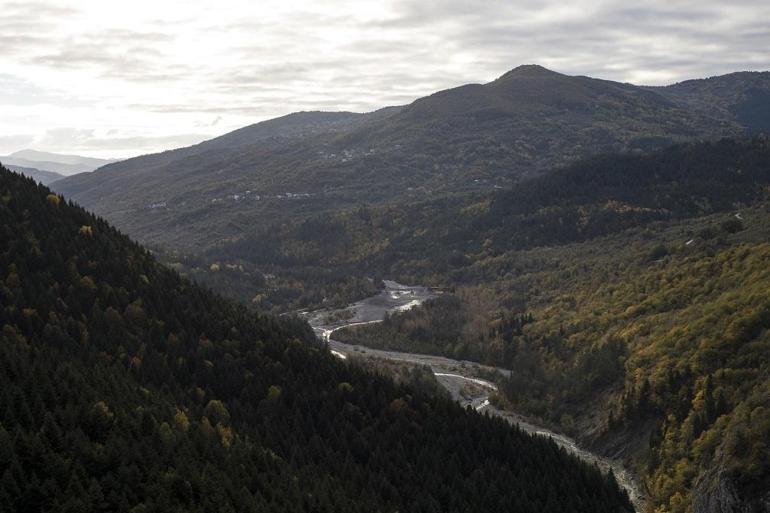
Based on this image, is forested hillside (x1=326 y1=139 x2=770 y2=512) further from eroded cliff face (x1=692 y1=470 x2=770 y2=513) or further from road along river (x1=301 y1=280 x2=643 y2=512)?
road along river (x1=301 y1=280 x2=643 y2=512)

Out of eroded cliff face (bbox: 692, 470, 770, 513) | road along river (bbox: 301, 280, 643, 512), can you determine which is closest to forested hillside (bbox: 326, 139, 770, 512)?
eroded cliff face (bbox: 692, 470, 770, 513)

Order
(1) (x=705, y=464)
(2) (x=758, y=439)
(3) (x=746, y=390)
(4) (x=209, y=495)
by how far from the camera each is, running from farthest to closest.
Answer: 1. (3) (x=746, y=390)
2. (1) (x=705, y=464)
3. (2) (x=758, y=439)
4. (4) (x=209, y=495)

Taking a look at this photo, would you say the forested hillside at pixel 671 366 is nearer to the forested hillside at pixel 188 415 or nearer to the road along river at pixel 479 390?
the road along river at pixel 479 390

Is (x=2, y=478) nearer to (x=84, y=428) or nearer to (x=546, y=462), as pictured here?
(x=84, y=428)

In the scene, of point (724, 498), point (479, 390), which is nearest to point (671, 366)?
point (724, 498)

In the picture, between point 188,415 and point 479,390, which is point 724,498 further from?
point 479,390

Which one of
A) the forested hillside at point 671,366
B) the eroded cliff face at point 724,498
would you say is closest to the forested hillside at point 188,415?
the eroded cliff face at point 724,498

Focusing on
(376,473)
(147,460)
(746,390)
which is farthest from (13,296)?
(746,390)
